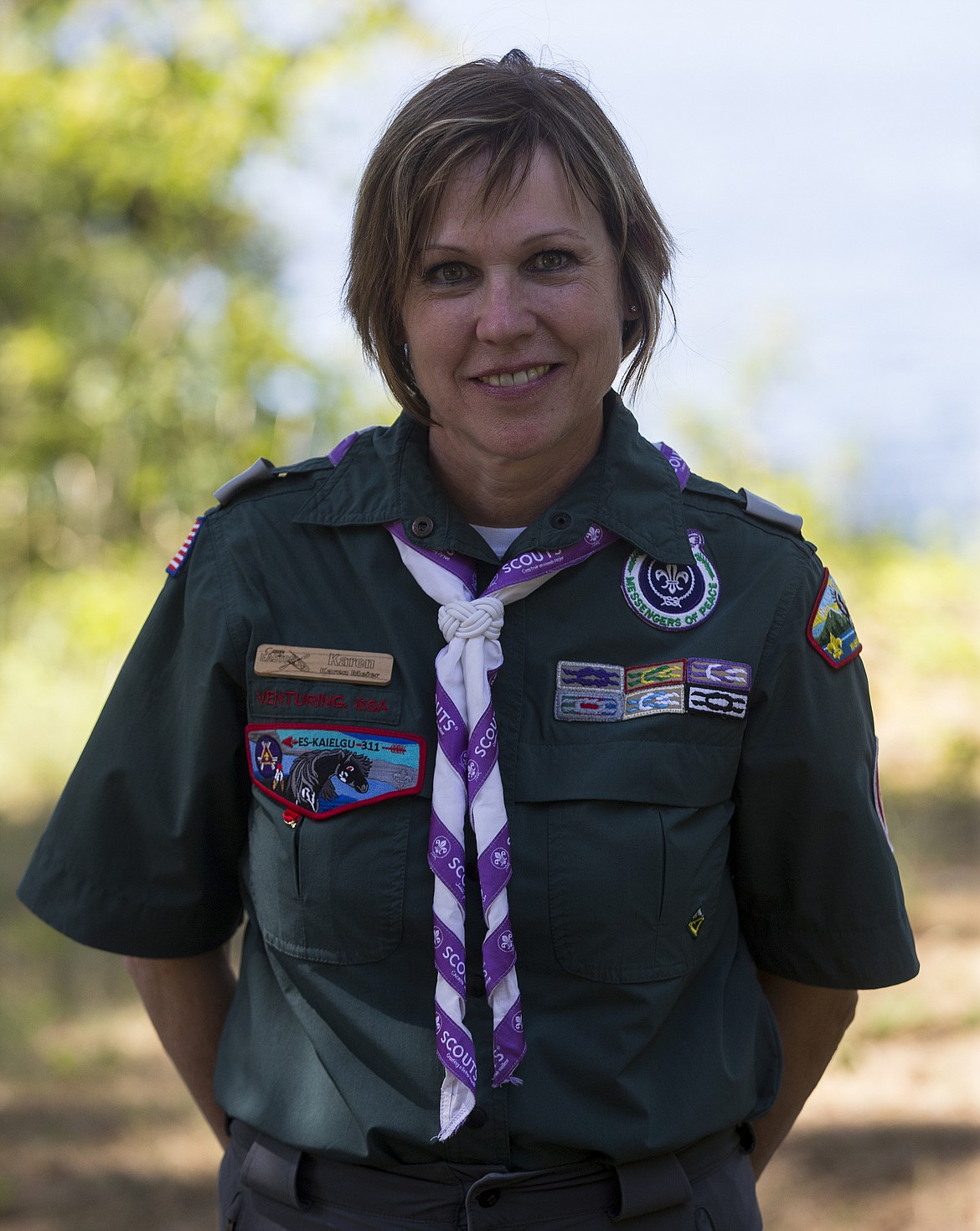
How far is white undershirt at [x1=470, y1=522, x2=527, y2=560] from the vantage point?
1855 mm

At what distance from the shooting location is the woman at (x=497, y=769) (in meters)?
1.63

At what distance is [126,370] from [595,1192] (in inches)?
336

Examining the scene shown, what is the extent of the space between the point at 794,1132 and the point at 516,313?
2840 mm

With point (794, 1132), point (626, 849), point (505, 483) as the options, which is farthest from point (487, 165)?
point (794, 1132)

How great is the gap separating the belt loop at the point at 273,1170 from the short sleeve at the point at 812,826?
72 cm

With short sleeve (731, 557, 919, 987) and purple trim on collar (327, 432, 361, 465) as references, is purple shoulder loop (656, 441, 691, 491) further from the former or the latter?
purple trim on collar (327, 432, 361, 465)

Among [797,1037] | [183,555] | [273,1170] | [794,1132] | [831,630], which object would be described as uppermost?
[183,555]

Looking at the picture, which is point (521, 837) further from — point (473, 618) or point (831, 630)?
point (831, 630)

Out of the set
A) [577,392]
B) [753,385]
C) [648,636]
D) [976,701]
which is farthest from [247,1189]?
[753,385]

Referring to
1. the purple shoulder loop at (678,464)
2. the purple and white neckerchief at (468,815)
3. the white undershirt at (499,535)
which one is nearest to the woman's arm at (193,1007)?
the purple and white neckerchief at (468,815)

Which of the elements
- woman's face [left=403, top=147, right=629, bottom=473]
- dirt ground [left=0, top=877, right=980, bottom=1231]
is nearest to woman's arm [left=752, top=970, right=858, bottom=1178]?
woman's face [left=403, top=147, right=629, bottom=473]

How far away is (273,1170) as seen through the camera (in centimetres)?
171

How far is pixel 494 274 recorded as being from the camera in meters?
1.71

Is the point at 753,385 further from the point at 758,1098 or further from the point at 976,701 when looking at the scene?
the point at 758,1098
